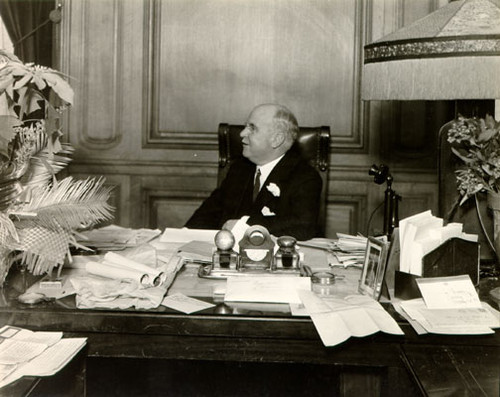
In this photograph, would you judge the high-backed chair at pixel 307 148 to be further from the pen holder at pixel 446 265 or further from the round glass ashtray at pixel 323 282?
the pen holder at pixel 446 265

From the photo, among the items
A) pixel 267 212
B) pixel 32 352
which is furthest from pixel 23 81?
pixel 267 212

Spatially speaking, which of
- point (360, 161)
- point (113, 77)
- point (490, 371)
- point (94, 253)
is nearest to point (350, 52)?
point (360, 161)

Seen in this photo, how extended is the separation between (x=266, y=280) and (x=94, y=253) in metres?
0.74

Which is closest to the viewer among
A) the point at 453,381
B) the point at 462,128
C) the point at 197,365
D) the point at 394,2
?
the point at 453,381

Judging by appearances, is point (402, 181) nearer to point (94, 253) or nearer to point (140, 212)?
point (140, 212)

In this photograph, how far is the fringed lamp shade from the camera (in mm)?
2064

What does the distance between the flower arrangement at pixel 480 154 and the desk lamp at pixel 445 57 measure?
14 centimetres

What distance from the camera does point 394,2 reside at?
414 centimetres

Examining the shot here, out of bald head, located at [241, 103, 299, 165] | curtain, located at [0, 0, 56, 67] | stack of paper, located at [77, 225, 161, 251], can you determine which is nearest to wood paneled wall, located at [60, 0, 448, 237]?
curtain, located at [0, 0, 56, 67]

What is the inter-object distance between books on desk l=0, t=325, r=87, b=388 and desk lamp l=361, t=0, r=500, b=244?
47.0 inches

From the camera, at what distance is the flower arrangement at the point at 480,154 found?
2.19m

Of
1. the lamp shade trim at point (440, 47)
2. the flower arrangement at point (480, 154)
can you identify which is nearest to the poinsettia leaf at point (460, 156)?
the flower arrangement at point (480, 154)

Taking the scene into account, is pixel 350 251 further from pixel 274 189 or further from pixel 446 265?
pixel 274 189

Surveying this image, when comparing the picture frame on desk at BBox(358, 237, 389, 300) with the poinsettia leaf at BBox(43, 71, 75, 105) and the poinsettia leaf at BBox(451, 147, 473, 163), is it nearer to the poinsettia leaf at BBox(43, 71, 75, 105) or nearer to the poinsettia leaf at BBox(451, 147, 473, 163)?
the poinsettia leaf at BBox(451, 147, 473, 163)
